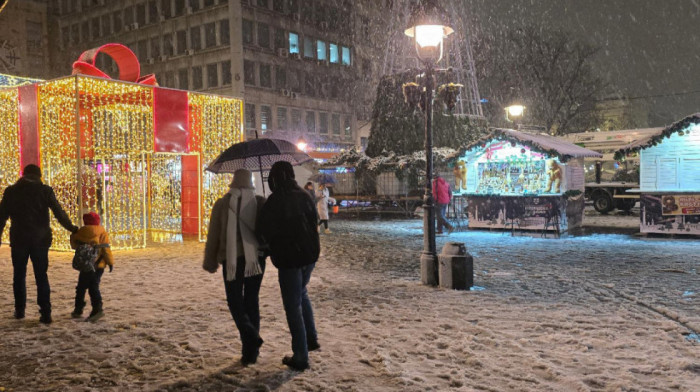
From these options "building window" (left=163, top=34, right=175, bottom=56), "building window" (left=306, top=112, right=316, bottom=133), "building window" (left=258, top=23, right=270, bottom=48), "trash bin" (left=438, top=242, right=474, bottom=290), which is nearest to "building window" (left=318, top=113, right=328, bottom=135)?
"building window" (left=306, top=112, right=316, bottom=133)

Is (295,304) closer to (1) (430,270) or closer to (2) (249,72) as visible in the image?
(1) (430,270)

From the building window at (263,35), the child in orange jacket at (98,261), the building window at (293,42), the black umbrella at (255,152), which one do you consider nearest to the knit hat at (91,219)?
the child in orange jacket at (98,261)

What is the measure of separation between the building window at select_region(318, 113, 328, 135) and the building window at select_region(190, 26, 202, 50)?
1165cm

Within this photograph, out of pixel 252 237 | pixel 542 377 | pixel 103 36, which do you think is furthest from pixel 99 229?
Result: pixel 103 36

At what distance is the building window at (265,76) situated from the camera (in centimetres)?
4725

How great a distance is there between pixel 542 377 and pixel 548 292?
13.0 feet

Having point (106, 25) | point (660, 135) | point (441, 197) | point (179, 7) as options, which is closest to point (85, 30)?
point (106, 25)

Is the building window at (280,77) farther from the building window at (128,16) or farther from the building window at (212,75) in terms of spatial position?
the building window at (128,16)

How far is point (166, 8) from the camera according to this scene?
4950cm

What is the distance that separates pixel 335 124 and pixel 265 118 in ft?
27.7

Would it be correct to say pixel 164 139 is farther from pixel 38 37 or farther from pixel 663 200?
pixel 38 37

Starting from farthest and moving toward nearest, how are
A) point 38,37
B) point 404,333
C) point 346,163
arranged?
point 38,37, point 346,163, point 404,333

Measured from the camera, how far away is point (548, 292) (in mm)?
8773

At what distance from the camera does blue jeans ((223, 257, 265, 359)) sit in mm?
5258
